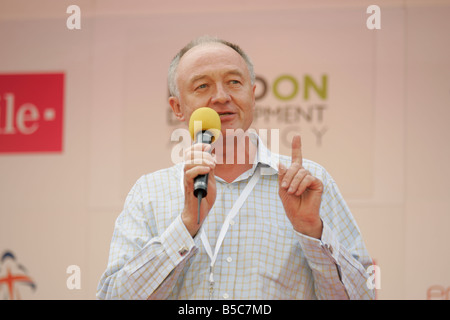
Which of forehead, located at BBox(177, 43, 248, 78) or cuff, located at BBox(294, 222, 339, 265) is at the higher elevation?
forehead, located at BBox(177, 43, 248, 78)

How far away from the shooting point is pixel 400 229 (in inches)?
168

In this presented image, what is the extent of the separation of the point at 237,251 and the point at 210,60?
2.17ft

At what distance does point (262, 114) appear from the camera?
435 centimetres

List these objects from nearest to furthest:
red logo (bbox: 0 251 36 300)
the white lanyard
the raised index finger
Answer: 1. the raised index finger
2. the white lanyard
3. red logo (bbox: 0 251 36 300)

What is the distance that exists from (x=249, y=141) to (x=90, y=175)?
2670 millimetres

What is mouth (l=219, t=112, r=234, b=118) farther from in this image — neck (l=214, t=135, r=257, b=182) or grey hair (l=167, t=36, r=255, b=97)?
grey hair (l=167, t=36, r=255, b=97)

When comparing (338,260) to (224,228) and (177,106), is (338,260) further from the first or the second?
(177,106)

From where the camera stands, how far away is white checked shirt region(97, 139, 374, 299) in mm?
1786

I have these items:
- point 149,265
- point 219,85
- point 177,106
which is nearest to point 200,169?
point 149,265

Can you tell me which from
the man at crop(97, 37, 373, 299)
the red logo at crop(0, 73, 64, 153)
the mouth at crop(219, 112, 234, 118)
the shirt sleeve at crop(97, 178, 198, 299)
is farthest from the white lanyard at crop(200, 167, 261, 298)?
the red logo at crop(0, 73, 64, 153)

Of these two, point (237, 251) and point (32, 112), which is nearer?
point (237, 251)

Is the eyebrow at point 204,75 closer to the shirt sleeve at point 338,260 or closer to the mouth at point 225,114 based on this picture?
the mouth at point 225,114

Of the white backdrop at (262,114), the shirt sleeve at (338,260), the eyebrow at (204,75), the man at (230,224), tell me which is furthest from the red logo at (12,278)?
the shirt sleeve at (338,260)
